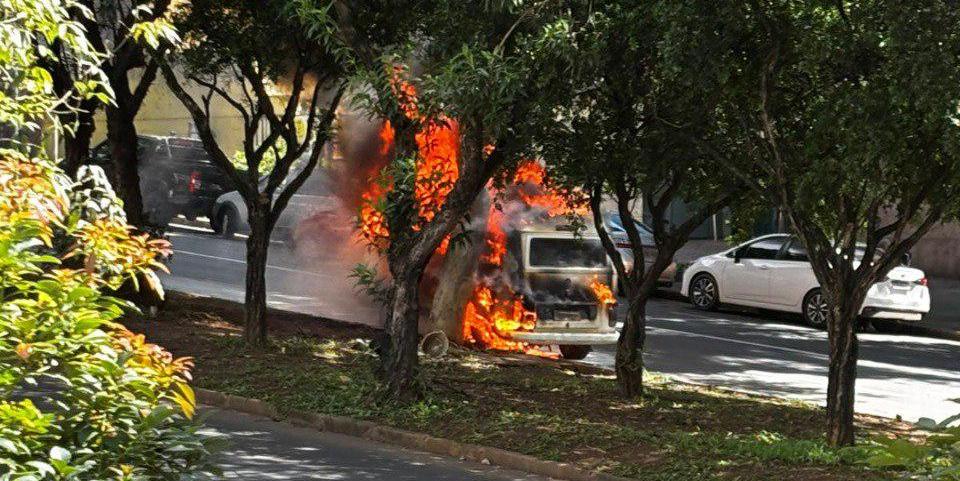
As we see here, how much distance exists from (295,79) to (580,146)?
431cm

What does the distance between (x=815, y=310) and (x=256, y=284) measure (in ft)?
37.8

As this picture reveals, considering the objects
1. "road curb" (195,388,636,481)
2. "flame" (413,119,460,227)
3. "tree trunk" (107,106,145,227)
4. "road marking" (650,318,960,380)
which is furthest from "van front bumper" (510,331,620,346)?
"tree trunk" (107,106,145,227)

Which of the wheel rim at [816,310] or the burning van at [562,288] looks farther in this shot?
the wheel rim at [816,310]

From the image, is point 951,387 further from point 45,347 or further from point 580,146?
point 45,347

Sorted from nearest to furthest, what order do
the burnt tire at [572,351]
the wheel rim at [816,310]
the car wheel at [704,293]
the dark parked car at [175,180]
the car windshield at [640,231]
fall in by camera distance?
the burnt tire at [572,351]
the wheel rim at [816,310]
the car wheel at [704,293]
the car windshield at [640,231]
the dark parked car at [175,180]

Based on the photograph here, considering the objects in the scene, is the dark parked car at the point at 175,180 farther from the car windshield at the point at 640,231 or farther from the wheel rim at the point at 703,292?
the wheel rim at the point at 703,292

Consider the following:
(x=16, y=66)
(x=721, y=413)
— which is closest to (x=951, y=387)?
(x=721, y=413)

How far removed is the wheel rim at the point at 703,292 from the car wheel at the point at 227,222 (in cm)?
1088

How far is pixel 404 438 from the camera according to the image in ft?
38.6

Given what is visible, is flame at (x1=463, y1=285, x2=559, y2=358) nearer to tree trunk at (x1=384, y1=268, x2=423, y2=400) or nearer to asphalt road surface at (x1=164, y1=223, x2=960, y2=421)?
asphalt road surface at (x1=164, y1=223, x2=960, y2=421)

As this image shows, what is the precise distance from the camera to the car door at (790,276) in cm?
2442

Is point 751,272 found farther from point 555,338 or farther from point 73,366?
point 73,366

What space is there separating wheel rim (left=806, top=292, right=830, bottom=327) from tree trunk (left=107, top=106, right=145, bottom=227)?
11583 mm

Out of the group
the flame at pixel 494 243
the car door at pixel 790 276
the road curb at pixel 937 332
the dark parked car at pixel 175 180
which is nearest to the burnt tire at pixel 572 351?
the flame at pixel 494 243
